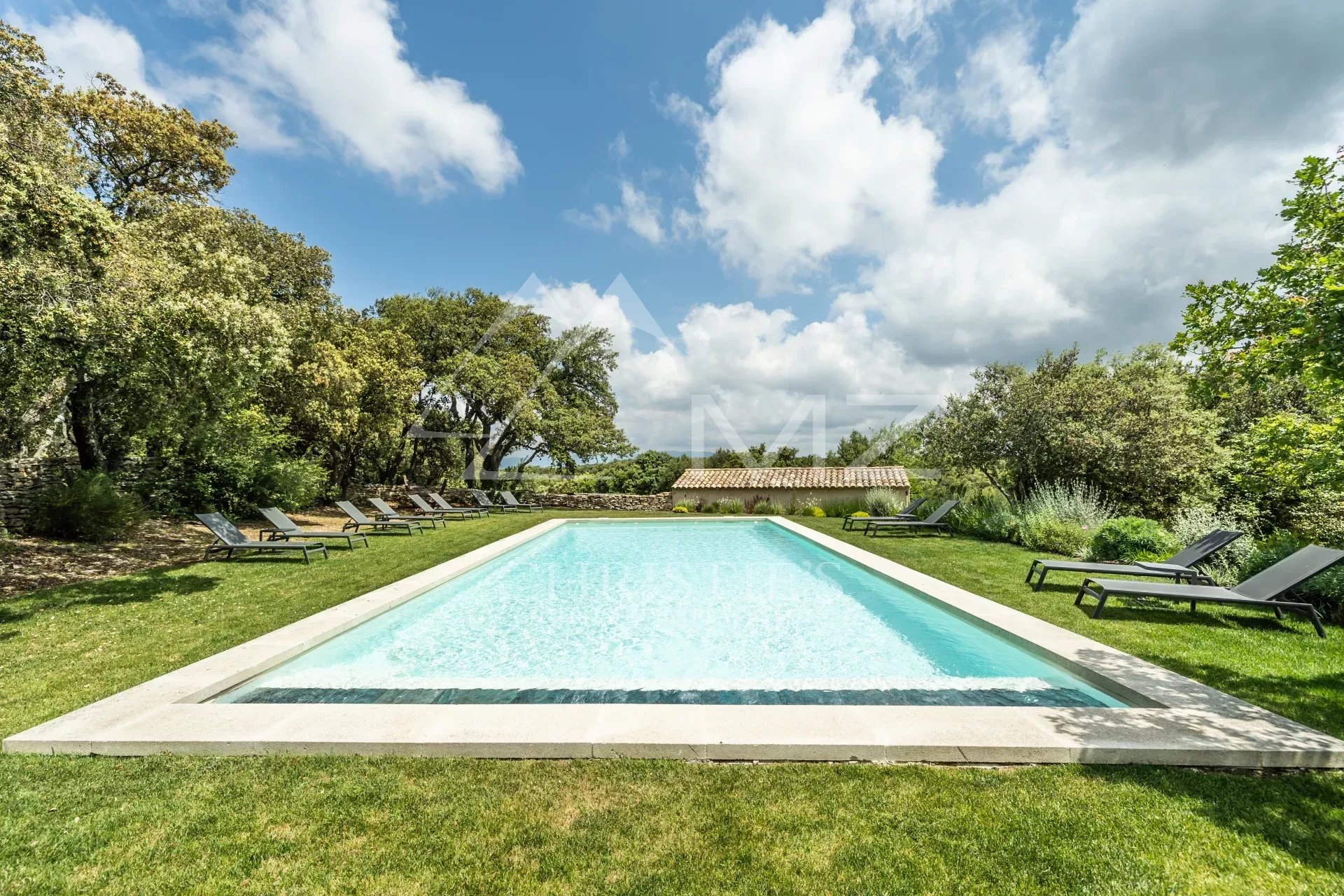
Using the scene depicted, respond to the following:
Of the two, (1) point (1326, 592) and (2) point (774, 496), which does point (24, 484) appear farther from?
(2) point (774, 496)

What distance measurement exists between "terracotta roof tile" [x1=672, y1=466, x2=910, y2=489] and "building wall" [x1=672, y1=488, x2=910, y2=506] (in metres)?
0.15

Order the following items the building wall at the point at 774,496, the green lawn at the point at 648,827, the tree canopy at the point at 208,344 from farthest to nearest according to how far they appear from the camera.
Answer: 1. the building wall at the point at 774,496
2. the tree canopy at the point at 208,344
3. the green lawn at the point at 648,827

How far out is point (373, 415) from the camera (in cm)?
1761

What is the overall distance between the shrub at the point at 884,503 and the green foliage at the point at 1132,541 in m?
8.35

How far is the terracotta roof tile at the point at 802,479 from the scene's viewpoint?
22.0 meters

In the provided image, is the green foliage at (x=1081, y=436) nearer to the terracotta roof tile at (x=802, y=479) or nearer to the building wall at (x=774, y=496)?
the terracotta roof tile at (x=802, y=479)

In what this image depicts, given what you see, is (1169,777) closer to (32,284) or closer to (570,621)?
(570,621)

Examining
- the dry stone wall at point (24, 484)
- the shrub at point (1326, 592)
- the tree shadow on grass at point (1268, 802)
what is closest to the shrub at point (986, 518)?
the shrub at point (1326, 592)

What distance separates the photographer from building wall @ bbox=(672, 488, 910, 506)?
22.2 m

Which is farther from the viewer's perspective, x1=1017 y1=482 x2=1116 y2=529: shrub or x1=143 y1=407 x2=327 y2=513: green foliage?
x1=143 y1=407 x2=327 y2=513: green foliage

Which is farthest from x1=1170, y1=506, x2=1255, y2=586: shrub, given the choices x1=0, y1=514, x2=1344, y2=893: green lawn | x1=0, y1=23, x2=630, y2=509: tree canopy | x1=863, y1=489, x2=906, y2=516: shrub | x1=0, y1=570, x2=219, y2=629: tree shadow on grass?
x1=0, y1=23, x2=630, y2=509: tree canopy

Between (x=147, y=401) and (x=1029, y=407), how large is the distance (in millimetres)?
18869

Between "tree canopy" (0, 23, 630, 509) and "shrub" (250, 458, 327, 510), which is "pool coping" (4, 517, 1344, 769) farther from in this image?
"shrub" (250, 458, 327, 510)

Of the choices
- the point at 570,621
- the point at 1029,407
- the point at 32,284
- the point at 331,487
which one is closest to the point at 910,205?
the point at 1029,407
